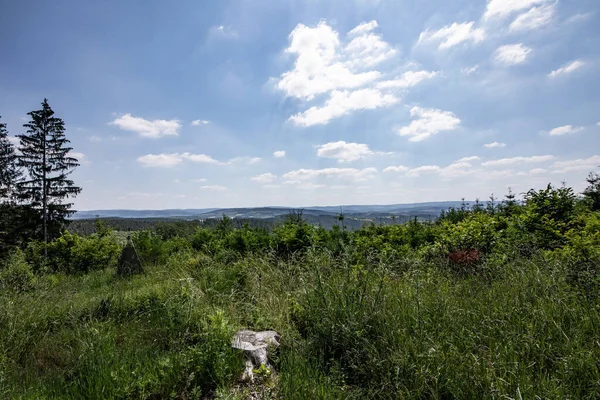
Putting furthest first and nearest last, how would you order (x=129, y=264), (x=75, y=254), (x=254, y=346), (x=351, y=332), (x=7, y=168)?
(x=7, y=168) → (x=75, y=254) → (x=129, y=264) → (x=254, y=346) → (x=351, y=332)

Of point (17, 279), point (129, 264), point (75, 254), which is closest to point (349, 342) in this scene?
point (129, 264)

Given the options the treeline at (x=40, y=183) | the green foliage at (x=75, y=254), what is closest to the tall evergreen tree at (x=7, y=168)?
the treeline at (x=40, y=183)

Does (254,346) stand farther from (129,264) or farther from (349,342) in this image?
(129,264)

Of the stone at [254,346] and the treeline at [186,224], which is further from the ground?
the treeline at [186,224]

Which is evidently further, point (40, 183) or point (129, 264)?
point (40, 183)

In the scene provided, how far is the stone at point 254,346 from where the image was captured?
2.58m

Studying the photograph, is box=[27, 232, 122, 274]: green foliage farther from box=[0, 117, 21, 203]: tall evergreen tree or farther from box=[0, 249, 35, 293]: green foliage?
box=[0, 117, 21, 203]: tall evergreen tree

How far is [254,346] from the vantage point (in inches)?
110

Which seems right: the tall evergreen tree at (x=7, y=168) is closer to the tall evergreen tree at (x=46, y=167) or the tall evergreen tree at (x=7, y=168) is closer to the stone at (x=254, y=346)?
the tall evergreen tree at (x=46, y=167)

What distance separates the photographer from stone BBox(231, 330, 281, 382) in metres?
2.58

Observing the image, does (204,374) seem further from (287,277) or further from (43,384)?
(287,277)

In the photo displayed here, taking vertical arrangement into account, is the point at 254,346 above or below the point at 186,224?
below

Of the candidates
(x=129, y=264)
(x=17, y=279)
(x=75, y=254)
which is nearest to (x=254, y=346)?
(x=129, y=264)

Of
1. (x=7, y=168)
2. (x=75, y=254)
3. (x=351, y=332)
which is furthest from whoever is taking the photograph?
(x=7, y=168)
